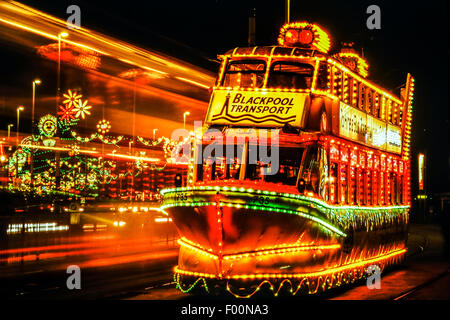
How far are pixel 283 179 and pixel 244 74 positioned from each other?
8.59 ft

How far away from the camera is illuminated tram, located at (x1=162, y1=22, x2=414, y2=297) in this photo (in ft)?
37.8

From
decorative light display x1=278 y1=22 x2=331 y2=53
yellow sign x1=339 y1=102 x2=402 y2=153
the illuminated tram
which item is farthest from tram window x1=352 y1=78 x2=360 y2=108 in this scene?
decorative light display x1=278 y1=22 x2=331 y2=53

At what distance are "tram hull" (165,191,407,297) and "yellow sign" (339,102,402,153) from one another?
10.2 feet

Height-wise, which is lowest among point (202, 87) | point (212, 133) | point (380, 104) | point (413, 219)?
point (413, 219)

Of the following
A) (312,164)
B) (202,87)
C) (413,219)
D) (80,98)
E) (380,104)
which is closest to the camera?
(312,164)

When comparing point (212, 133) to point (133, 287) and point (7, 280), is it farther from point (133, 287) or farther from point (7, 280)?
point (7, 280)

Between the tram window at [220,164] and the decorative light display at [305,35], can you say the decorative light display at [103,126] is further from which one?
the tram window at [220,164]

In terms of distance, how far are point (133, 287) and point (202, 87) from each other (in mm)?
12426

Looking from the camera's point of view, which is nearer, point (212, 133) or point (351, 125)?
point (212, 133)

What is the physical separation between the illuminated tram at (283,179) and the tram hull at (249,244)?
2 centimetres

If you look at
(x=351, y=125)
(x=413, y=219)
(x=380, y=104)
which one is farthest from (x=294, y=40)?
(x=413, y=219)

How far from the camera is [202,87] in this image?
2586 centimetres

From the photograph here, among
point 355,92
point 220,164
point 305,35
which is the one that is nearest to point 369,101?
point 355,92

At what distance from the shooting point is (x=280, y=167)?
13539 millimetres
